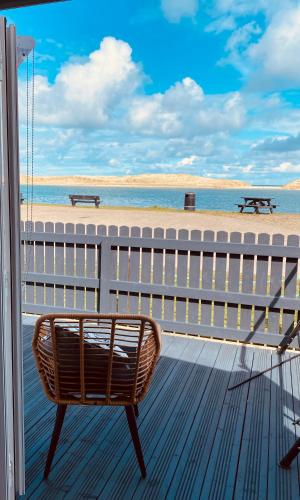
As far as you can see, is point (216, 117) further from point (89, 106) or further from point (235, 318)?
point (235, 318)

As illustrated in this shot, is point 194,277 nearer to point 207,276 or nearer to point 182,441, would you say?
point 207,276

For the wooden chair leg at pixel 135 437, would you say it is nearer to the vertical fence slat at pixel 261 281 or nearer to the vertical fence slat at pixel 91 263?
the vertical fence slat at pixel 261 281

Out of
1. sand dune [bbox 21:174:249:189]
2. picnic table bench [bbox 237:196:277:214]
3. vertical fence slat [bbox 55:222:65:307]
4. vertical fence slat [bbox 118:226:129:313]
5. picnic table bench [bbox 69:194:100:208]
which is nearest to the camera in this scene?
vertical fence slat [bbox 118:226:129:313]

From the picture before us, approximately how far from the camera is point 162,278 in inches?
161

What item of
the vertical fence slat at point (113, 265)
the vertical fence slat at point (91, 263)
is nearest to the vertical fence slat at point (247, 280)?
the vertical fence slat at point (113, 265)

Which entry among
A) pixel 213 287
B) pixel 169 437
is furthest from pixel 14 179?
pixel 213 287

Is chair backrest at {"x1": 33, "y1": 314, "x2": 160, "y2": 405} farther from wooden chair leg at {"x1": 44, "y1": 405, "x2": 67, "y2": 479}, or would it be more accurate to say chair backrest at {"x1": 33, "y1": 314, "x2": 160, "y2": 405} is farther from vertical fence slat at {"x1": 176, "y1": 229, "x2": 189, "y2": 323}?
vertical fence slat at {"x1": 176, "y1": 229, "x2": 189, "y2": 323}

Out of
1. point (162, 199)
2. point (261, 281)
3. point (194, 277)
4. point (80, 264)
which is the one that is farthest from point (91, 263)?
point (162, 199)

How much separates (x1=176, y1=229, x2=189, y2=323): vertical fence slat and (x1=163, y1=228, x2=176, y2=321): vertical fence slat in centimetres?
5

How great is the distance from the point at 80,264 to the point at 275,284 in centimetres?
193

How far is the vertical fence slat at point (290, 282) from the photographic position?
12.0ft

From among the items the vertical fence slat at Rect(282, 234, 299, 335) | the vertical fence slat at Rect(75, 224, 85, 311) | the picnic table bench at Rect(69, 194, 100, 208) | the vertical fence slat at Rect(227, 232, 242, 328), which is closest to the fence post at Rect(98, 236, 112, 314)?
the vertical fence slat at Rect(75, 224, 85, 311)

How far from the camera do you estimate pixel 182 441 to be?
88.9 inches

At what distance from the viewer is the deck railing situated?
3.75 meters
